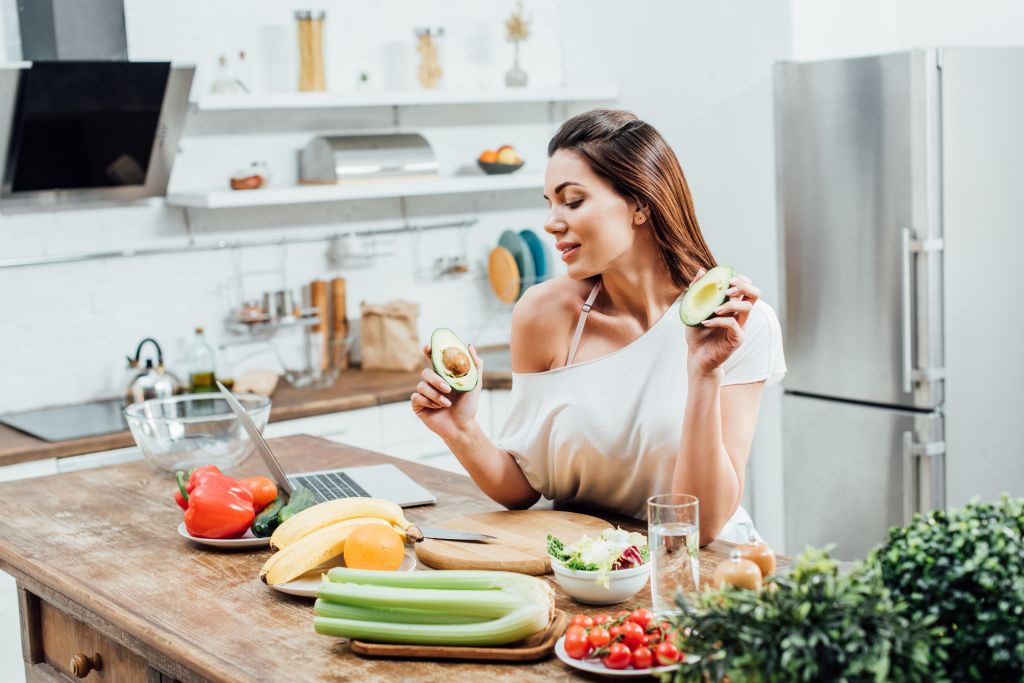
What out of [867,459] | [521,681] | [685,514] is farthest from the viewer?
[867,459]

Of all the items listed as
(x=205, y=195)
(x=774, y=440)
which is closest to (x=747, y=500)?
(x=774, y=440)

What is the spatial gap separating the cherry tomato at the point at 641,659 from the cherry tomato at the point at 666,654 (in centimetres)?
1

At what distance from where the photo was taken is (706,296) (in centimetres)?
188

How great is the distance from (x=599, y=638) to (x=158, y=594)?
0.79m

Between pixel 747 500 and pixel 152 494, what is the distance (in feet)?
8.64

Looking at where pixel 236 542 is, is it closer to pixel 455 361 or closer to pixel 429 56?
pixel 455 361

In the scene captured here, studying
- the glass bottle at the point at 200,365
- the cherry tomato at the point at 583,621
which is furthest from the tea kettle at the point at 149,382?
the cherry tomato at the point at 583,621

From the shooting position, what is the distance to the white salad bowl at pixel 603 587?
1.72 meters

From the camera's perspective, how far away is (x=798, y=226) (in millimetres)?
4117

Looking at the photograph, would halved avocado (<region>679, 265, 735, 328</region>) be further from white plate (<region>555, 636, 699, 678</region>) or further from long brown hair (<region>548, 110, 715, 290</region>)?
white plate (<region>555, 636, 699, 678</region>)

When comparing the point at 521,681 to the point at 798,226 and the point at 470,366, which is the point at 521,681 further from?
the point at 798,226

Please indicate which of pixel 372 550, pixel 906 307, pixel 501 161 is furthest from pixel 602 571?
pixel 501 161

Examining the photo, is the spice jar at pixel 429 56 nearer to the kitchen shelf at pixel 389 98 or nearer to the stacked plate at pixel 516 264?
the kitchen shelf at pixel 389 98

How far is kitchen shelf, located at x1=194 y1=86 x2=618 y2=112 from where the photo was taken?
4.11 metres
